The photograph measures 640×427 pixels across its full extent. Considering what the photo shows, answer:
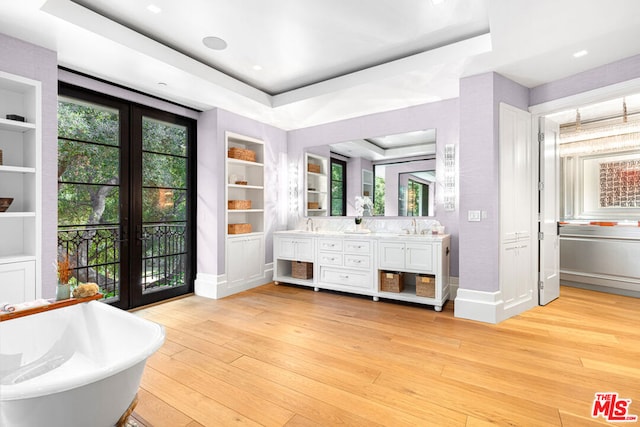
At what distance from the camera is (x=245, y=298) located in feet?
14.3

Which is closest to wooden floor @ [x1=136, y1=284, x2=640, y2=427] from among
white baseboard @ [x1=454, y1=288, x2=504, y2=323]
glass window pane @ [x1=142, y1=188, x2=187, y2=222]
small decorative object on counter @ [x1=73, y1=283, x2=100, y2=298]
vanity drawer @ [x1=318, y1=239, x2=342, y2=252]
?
white baseboard @ [x1=454, y1=288, x2=504, y2=323]

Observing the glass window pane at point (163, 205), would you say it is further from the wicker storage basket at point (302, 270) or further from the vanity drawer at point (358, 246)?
the vanity drawer at point (358, 246)

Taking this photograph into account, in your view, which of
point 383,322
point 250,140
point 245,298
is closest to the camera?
point 383,322

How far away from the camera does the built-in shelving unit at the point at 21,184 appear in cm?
259

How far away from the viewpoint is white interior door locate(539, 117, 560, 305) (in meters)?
3.88

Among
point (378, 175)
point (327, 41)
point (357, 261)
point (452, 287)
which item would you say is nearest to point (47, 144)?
point (327, 41)

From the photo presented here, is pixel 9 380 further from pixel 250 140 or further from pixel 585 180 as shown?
pixel 585 180

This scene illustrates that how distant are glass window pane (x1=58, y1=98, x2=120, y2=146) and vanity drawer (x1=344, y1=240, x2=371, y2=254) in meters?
3.05

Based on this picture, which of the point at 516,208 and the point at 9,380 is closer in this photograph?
the point at 9,380

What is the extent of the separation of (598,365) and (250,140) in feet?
15.2

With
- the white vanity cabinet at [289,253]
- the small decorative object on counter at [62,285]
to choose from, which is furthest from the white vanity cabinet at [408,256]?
the small decorative object on counter at [62,285]

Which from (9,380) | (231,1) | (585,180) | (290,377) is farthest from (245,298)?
(585,180)

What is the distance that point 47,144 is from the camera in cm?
278

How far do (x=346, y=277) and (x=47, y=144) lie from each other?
350 cm
